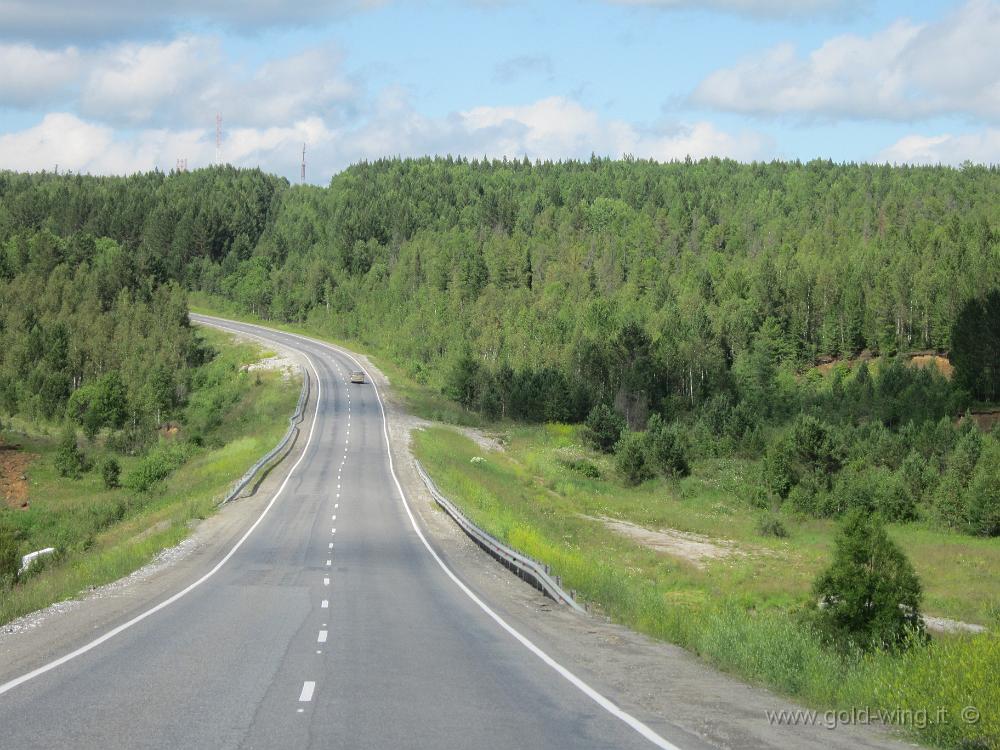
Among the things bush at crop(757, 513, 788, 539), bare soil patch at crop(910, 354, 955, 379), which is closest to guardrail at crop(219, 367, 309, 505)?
bush at crop(757, 513, 788, 539)

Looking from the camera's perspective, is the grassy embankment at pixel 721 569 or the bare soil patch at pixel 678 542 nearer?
the grassy embankment at pixel 721 569

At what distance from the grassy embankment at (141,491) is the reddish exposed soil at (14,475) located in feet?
2.38

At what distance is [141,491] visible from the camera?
221 feet

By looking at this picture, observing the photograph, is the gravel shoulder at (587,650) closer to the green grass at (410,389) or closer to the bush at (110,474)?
the bush at (110,474)

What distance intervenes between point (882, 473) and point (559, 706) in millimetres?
63630

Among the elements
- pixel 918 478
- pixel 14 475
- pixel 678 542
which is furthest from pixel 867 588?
pixel 14 475

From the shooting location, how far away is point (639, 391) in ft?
379

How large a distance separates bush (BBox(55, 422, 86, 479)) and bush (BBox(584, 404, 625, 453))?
43.3 metres

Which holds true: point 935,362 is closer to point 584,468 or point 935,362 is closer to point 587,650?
point 584,468

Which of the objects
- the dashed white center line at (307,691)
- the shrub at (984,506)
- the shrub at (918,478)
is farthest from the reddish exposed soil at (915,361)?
the dashed white center line at (307,691)

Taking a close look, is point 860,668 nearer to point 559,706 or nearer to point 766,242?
point 559,706

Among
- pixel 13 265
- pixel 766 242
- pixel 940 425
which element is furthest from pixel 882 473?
pixel 13 265

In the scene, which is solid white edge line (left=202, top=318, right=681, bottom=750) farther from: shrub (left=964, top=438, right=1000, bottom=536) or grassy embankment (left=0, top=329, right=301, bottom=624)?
shrub (left=964, top=438, right=1000, bottom=536)

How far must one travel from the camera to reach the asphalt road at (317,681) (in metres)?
10.4
